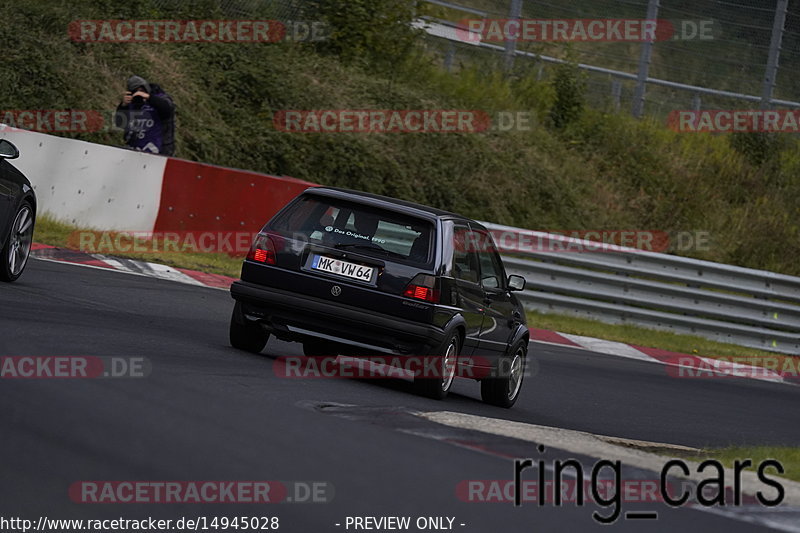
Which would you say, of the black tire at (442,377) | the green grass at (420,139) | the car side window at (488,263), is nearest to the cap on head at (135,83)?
the green grass at (420,139)

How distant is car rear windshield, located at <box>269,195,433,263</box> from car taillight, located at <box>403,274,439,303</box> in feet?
0.55

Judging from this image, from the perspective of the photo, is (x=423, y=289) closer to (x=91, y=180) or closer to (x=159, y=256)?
(x=159, y=256)

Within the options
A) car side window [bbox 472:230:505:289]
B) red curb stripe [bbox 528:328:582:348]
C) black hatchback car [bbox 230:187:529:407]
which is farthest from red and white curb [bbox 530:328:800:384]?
black hatchback car [bbox 230:187:529:407]

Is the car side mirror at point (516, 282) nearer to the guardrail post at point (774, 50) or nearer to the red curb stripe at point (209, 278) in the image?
the red curb stripe at point (209, 278)

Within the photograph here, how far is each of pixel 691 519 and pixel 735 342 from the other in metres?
14.2

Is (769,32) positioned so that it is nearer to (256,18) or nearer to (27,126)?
(256,18)

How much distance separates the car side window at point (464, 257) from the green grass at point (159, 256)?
665 cm

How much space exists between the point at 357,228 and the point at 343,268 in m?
0.36

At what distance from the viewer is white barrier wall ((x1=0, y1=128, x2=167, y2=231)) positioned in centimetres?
1711

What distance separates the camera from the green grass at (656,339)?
19.2m

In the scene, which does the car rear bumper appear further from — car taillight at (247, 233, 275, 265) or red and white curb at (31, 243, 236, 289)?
red and white curb at (31, 243, 236, 289)

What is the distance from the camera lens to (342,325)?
1006cm

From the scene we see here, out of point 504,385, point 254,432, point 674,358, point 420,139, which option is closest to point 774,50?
point 420,139

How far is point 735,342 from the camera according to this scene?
20.5m
